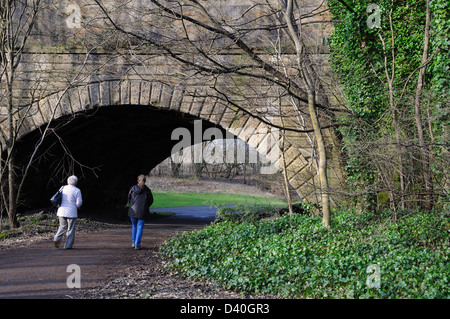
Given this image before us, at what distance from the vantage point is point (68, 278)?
21.0 feet

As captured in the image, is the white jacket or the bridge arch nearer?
the white jacket

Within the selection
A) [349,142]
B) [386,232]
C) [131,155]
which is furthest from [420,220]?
[131,155]

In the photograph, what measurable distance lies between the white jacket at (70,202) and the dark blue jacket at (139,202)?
94 centimetres

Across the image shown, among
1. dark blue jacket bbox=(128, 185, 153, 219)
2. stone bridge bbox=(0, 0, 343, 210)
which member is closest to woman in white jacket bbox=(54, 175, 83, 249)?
dark blue jacket bbox=(128, 185, 153, 219)

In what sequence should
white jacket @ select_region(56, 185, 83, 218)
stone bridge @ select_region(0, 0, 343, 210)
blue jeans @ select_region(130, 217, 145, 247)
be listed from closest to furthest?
white jacket @ select_region(56, 185, 83, 218)
blue jeans @ select_region(130, 217, 145, 247)
stone bridge @ select_region(0, 0, 343, 210)

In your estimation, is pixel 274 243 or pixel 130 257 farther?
pixel 130 257

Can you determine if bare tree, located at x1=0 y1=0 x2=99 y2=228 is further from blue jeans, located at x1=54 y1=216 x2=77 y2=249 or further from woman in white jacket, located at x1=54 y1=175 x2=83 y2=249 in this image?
blue jeans, located at x1=54 y1=216 x2=77 y2=249

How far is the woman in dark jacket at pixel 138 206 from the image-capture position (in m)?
8.93

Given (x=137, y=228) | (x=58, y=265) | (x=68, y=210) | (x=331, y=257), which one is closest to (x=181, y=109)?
(x=137, y=228)

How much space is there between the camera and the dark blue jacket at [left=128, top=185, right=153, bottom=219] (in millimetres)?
8922

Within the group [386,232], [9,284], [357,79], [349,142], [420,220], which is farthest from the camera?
[357,79]

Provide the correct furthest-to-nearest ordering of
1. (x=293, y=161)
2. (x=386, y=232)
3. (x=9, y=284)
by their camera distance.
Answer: (x=293, y=161), (x=386, y=232), (x=9, y=284)

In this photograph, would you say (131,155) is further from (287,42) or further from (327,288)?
(327,288)
